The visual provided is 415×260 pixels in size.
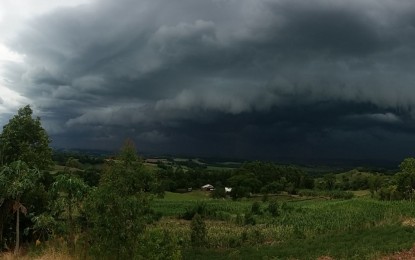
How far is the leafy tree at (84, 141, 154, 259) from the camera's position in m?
14.8

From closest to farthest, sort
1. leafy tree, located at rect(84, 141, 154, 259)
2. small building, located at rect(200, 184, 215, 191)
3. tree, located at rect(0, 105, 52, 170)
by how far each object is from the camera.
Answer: leafy tree, located at rect(84, 141, 154, 259) < tree, located at rect(0, 105, 52, 170) < small building, located at rect(200, 184, 215, 191)

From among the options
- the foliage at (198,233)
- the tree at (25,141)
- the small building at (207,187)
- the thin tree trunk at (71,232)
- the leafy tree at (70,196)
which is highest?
the tree at (25,141)

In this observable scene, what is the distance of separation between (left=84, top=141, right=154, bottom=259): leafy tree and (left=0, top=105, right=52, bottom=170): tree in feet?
30.9

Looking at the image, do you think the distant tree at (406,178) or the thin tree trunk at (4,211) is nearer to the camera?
the thin tree trunk at (4,211)

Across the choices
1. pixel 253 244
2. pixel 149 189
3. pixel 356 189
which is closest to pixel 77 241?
pixel 149 189

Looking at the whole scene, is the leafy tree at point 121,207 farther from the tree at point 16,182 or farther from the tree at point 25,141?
the tree at point 25,141

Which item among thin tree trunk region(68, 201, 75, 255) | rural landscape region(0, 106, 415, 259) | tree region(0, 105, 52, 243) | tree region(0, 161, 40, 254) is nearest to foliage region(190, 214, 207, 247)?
Result: rural landscape region(0, 106, 415, 259)

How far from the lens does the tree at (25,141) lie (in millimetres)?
23141

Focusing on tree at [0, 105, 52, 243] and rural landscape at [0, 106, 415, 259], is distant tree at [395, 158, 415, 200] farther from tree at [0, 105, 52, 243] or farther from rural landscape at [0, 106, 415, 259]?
tree at [0, 105, 52, 243]

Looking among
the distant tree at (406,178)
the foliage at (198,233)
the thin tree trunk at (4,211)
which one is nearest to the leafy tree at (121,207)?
the thin tree trunk at (4,211)

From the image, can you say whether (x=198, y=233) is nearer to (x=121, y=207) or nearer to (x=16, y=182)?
(x=16, y=182)

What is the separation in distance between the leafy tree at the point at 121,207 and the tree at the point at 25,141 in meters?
9.43

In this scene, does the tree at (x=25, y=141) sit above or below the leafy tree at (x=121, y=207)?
above

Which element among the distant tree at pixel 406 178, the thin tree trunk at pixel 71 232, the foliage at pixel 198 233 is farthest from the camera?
the distant tree at pixel 406 178
